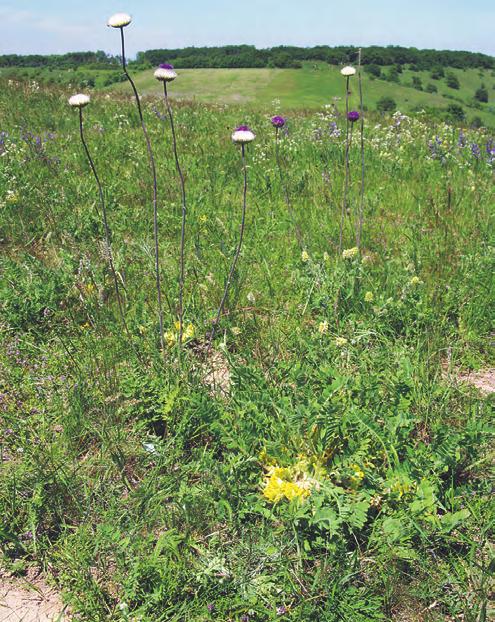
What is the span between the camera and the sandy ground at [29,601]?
5.81 ft

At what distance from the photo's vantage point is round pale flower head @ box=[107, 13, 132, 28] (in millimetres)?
2021

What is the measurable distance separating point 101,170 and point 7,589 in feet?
15.5

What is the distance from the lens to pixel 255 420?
2.16 meters

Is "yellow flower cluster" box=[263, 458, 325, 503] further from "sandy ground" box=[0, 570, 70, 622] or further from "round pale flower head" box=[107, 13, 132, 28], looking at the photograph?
"round pale flower head" box=[107, 13, 132, 28]

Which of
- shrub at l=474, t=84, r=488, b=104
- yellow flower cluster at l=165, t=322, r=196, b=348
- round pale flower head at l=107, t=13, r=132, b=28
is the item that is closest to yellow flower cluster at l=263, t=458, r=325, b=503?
yellow flower cluster at l=165, t=322, r=196, b=348

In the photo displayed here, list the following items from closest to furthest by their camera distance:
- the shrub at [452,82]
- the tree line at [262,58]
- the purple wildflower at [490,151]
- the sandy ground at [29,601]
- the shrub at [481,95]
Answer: the sandy ground at [29,601]
the purple wildflower at [490,151]
the tree line at [262,58]
the shrub at [481,95]
the shrub at [452,82]

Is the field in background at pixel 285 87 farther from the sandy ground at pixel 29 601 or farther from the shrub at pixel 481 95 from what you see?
the sandy ground at pixel 29 601

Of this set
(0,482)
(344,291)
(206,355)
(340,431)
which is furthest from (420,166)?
(0,482)

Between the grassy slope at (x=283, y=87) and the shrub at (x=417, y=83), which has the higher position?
the shrub at (x=417, y=83)

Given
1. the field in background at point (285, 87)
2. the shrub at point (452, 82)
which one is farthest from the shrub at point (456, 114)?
the shrub at point (452, 82)

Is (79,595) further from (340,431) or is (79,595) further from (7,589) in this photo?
(340,431)

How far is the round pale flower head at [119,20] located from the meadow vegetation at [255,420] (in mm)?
1518

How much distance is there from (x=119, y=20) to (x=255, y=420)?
5.61 ft

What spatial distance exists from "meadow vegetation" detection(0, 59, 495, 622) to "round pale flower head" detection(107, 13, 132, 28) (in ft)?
4.98
